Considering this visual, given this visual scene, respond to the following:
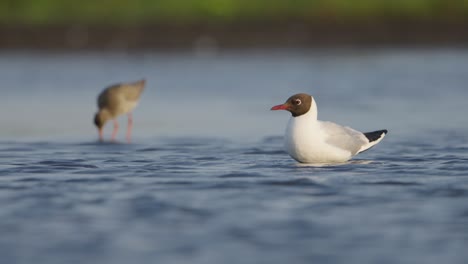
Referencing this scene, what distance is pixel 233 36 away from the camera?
3234 cm

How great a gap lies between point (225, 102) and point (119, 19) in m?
17.0

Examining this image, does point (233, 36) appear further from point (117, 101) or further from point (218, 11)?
point (117, 101)

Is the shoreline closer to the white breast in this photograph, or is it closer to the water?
the water

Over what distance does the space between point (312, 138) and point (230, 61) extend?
62.2ft

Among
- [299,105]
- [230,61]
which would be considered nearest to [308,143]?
[299,105]

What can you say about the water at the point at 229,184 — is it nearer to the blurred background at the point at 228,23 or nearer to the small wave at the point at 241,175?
the small wave at the point at 241,175

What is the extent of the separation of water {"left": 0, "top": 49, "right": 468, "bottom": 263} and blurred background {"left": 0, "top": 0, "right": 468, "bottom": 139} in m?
0.14

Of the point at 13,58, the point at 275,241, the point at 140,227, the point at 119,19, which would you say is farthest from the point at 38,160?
the point at 119,19

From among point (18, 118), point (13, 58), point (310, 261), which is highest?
point (13, 58)

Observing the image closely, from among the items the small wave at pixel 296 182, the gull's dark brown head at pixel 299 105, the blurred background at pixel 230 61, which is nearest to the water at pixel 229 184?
the small wave at pixel 296 182

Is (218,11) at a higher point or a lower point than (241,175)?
higher

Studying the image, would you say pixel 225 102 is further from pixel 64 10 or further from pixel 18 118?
pixel 64 10

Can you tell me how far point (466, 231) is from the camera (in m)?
6.98

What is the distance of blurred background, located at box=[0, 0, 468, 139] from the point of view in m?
16.4
